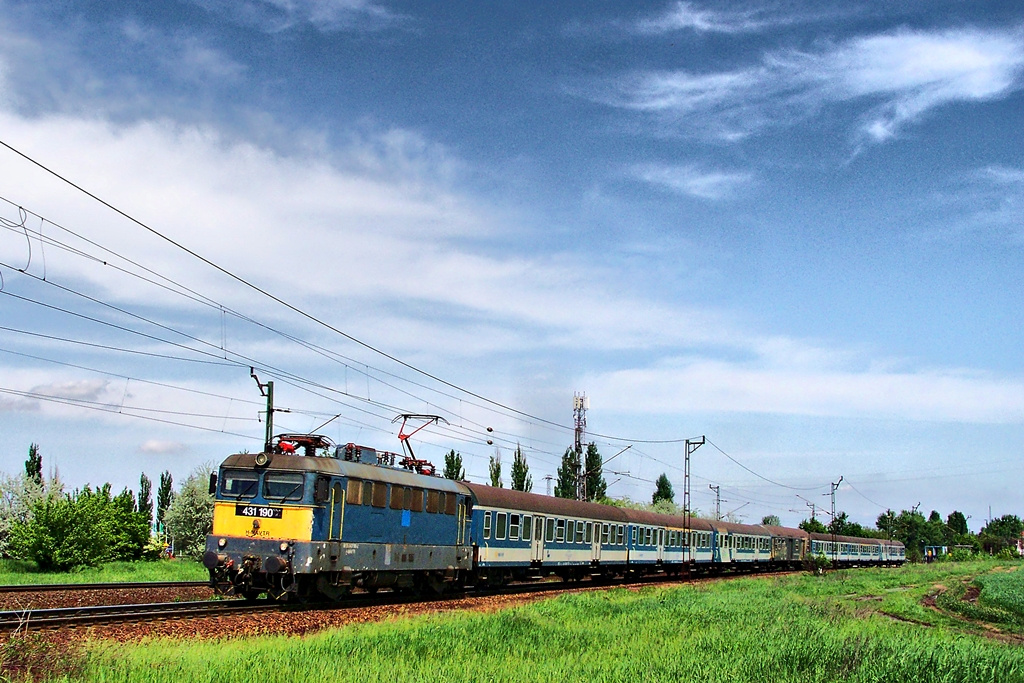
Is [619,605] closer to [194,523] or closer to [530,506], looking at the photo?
[530,506]

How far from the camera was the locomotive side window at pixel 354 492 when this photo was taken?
2327 centimetres

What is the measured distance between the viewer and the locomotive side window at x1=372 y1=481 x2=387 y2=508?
24516 millimetres

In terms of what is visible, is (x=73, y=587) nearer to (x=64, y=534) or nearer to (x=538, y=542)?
(x=64, y=534)

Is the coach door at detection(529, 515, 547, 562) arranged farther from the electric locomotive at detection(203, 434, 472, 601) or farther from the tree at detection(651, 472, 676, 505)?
the tree at detection(651, 472, 676, 505)

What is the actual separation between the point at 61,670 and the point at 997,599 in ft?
123

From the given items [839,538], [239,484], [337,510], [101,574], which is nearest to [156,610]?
[239,484]

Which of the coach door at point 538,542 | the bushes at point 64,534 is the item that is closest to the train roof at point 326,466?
the coach door at point 538,542

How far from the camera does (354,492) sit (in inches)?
926

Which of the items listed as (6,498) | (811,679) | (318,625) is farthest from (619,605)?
(6,498)

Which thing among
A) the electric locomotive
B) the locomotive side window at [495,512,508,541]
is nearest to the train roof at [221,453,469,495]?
the electric locomotive

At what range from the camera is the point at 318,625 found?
19.2m

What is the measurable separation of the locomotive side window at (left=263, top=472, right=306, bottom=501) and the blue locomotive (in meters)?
0.02

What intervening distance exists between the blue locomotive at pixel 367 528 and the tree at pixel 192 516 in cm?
2058

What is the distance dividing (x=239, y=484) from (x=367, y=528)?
356 cm
